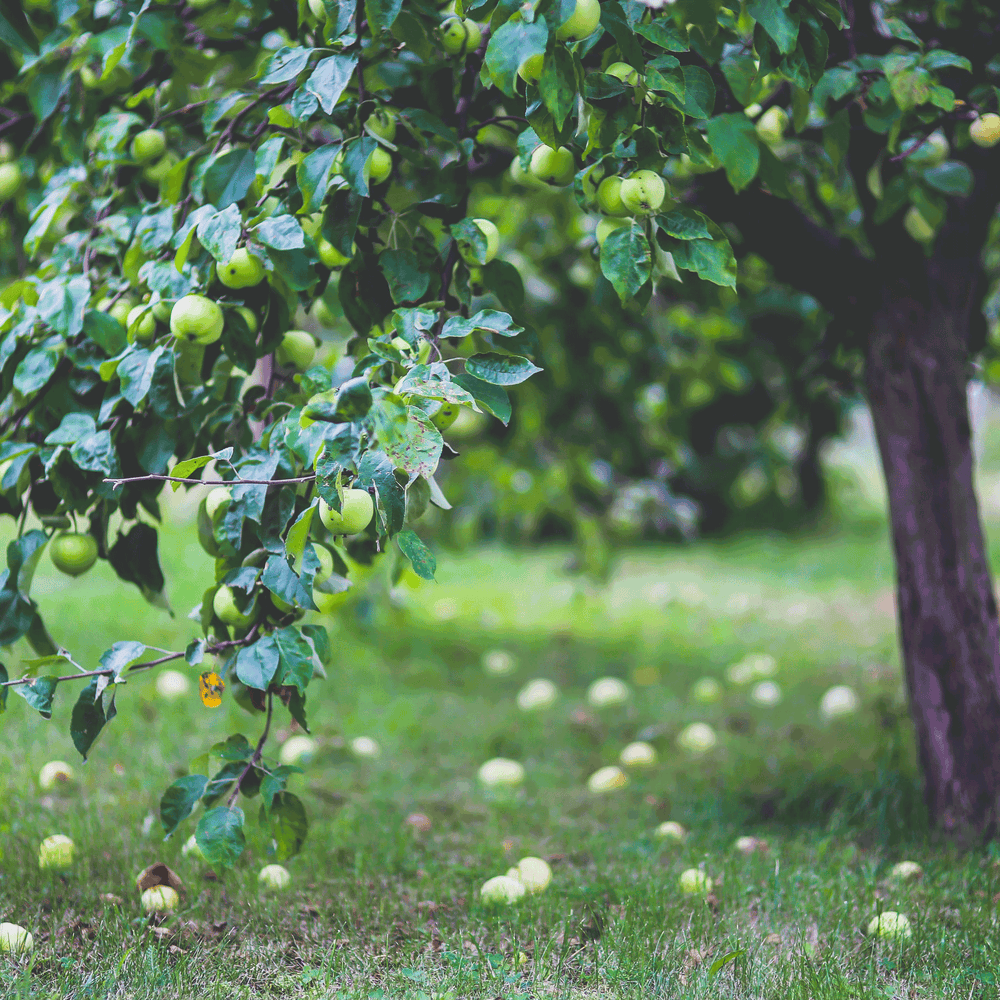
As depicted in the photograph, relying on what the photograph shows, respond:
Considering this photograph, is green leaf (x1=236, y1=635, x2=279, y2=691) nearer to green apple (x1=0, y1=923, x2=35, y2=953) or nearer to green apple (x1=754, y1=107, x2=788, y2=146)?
green apple (x1=0, y1=923, x2=35, y2=953)

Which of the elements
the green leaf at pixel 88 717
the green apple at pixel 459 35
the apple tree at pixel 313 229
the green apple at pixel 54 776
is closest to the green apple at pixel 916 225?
the apple tree at pixel 313 229

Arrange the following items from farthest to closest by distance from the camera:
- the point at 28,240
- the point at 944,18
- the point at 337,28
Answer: the point at 944,18, the point at 28,240, the point at 337,28

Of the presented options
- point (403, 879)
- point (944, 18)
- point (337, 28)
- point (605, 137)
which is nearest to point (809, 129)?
point (944, 18)

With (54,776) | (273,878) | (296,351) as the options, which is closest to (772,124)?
(296,351)

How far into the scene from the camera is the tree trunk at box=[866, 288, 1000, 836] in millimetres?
1896

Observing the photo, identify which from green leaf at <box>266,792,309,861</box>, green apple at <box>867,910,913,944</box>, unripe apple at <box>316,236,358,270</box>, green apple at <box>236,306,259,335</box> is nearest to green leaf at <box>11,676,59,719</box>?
green leaf at <box>266,792,309,861</box>

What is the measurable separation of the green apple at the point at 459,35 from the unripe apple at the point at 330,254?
334 mm

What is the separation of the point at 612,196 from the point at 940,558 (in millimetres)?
1219

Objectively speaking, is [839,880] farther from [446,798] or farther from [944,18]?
[944,18]

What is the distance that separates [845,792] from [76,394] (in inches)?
76.0


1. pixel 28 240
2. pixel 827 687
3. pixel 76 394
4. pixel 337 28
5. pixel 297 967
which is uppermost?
pixel 337 28

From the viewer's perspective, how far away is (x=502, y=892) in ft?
5.20

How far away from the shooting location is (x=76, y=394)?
4.63 ft

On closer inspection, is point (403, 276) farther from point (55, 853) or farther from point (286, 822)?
point (55, 853)
